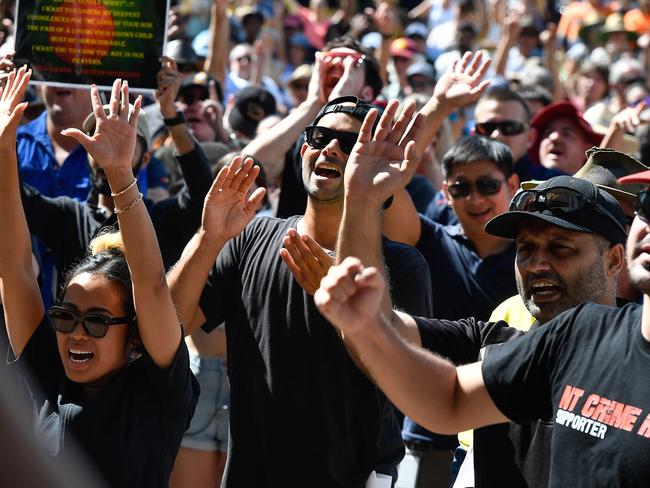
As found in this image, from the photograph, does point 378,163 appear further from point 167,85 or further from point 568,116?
point 568,116

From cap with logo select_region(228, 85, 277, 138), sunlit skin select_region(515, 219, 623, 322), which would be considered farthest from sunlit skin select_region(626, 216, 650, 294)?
cap with logo select_region(228, 85, 277, 138)

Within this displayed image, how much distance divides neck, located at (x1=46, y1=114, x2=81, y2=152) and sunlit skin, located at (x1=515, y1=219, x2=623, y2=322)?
336cm

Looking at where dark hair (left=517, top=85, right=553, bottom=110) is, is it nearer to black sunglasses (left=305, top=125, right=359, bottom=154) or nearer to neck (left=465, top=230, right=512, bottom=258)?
neck (left=465, top=230, right=512, bottom=258)

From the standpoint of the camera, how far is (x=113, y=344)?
11.0ft

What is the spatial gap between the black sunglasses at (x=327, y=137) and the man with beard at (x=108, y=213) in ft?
3.55

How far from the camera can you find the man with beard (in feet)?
15.9

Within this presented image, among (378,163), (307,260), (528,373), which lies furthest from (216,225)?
(528,373)

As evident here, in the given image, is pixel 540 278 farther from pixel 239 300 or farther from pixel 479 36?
pixel 479 36

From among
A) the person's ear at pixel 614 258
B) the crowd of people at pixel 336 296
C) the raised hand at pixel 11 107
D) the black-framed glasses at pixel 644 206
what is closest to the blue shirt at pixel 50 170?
the crowd of people at pixel 336 296

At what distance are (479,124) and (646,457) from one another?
4.25 m

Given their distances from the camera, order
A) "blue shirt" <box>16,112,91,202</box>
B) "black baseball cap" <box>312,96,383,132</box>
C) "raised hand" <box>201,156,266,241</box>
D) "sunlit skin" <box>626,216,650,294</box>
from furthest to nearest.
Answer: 1. "blue shirt" <box>16,112,91,202</box>
2. "black baseball cap" <box>312,96,383,132</box>
3. "raised hand" <box>201,156,266,241</box>
4. "sunlit skin" <box>626,216,650,294</box>

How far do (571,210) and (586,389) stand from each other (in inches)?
35.7

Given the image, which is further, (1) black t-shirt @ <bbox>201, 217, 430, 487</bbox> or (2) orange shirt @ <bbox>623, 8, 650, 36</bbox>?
(2) orange shirt @ <bbox>623, 8, 650, 36</bbox>

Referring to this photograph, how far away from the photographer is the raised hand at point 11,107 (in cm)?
374
